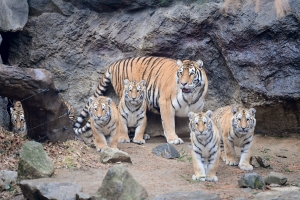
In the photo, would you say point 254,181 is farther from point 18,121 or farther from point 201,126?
point 18,121

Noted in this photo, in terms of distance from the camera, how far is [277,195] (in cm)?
546

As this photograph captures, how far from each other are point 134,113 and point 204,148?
2554mm

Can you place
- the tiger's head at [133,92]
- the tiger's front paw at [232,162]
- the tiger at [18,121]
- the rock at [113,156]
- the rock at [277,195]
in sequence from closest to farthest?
1. the rock at [277,195]
2. the rock at [113,156]
3. the tiger's front paw at [232,162]
4. the tiger's head at [133,92]
5. the tiger at [18,121]

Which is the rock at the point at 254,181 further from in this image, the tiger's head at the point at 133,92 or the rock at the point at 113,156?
the tiger's head at the point at 133,92

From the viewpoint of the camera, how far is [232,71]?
8.94 metres

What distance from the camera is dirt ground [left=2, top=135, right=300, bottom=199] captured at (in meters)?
5.82

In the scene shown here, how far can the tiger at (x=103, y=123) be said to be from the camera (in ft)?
25.5

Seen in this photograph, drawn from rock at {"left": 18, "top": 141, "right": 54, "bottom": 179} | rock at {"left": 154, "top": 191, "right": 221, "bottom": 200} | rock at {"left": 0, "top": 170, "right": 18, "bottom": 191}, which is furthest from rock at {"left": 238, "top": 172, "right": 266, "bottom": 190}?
rock at {"left": 0, "top": 170, "right": 18, "bottom": 191}

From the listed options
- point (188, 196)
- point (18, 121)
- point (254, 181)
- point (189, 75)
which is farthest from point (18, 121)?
point (254, 181)

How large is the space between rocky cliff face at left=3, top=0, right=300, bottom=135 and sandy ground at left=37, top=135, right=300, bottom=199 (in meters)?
0.55

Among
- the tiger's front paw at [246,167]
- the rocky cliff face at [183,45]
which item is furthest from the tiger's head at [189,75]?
the tiger's front paw at [246,167]

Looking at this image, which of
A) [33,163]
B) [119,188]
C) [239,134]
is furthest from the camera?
[239,134]

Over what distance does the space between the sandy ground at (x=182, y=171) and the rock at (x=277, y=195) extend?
0.39 ft

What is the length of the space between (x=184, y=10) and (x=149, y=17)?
0.67 metres
